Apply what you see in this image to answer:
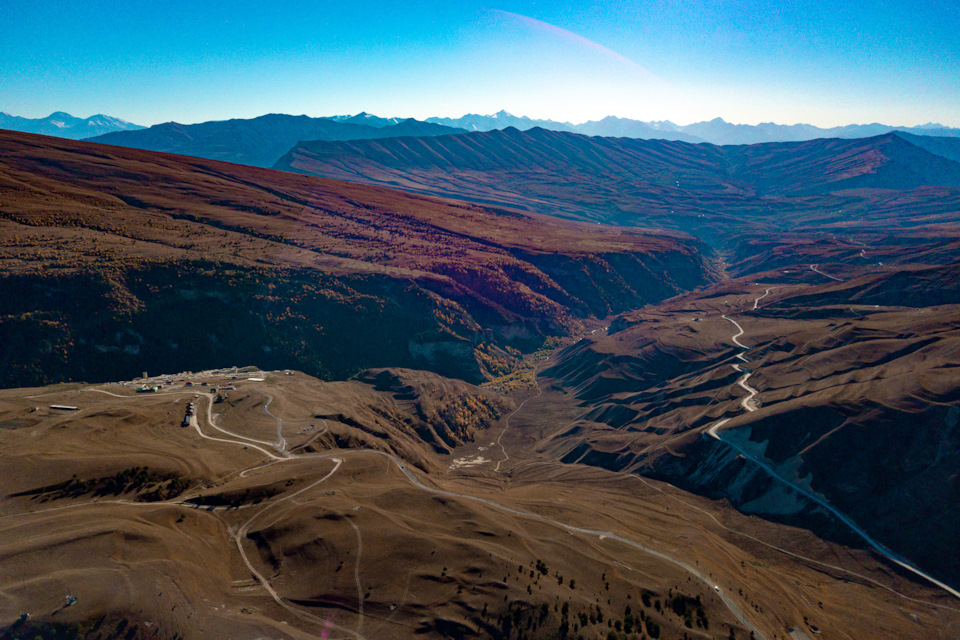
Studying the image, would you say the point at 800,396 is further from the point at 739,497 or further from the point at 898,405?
the point at 739,497

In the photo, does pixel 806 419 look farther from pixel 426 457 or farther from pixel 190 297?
pixel 190 297

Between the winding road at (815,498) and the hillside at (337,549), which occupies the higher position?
the hillside at (337,549)

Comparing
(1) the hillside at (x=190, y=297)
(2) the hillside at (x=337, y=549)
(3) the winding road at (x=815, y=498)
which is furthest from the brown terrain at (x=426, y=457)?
(1) the hillside at (x=190, y=297)

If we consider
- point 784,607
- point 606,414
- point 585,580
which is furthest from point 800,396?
point 585,580

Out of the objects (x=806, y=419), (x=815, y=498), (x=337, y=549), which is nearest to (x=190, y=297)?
(x=337, y=549)

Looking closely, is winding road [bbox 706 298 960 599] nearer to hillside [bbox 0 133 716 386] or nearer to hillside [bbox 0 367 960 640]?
hillside [bbox 0 367 960 640]

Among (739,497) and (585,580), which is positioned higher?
(585,580)

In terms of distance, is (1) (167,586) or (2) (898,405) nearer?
(1) (167,586)

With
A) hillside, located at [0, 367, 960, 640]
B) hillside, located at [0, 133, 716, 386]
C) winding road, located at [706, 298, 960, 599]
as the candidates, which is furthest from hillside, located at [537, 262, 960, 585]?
hillside, located at [0, 133, 716, 386]

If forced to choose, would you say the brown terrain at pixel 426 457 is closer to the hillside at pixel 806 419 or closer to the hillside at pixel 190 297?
the hillside at pixel 806 419
